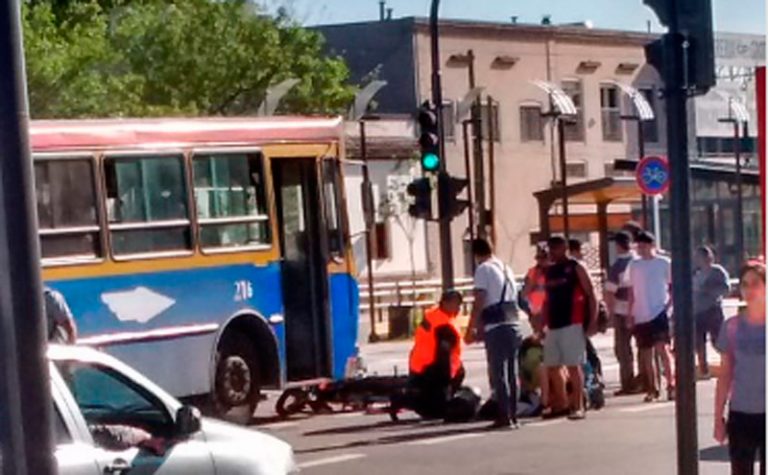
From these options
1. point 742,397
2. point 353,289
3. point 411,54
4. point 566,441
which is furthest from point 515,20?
point 742,397

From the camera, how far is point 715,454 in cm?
1495

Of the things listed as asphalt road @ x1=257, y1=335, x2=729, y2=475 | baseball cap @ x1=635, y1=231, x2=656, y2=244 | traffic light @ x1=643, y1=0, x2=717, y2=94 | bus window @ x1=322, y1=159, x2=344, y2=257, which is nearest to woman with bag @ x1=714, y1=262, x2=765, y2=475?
traffic light @ x1=643, y1=0, x2=717, y2=94

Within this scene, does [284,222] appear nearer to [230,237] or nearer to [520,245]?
[230,237]

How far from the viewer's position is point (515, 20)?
57188 millimetres

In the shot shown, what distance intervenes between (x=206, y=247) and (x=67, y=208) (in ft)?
5.91

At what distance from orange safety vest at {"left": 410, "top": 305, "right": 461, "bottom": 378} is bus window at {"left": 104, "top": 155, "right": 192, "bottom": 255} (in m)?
2.37

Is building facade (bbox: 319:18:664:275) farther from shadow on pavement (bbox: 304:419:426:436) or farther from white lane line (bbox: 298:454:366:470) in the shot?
white lane line (bbox: 298:454:366:470)

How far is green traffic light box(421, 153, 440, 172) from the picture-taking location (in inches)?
983

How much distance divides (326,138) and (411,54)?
111ft

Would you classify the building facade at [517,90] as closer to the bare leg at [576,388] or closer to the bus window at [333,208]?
the bus window at [333,208]

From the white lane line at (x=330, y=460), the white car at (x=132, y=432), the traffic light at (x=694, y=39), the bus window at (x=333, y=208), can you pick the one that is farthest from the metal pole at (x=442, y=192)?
the traffic light at (x=694, y=39)

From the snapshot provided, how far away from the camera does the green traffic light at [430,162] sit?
24978 millimetres

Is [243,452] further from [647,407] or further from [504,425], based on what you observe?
[647,407]

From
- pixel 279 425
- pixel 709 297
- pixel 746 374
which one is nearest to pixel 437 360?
pixel 279 425
